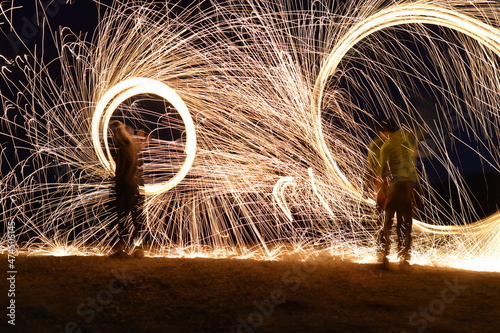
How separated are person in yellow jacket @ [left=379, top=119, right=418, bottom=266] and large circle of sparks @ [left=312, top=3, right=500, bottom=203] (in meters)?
1.14

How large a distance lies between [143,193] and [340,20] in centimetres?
397

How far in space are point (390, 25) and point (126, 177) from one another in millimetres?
4333

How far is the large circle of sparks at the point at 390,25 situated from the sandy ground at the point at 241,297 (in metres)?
2.49

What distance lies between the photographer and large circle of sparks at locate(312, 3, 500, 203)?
784 cm

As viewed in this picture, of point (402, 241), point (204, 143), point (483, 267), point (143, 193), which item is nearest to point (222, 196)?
point (204, 143)

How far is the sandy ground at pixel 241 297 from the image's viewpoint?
4492 millimetres

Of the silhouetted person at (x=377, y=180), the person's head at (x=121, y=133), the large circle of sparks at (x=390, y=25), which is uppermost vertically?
the large circle of sparks at (x=390, y=25)

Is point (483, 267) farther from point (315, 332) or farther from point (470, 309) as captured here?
point (315, 332)

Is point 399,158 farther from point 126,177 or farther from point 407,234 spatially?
point 126,177

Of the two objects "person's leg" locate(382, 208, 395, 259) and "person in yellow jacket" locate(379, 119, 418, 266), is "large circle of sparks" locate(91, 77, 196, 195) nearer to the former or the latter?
"person in yellow jacket" locate(379, 119, 418, 266)

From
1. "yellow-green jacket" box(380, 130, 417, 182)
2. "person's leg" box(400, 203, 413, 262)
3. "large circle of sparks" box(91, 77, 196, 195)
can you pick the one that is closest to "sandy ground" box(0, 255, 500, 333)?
"person's leg" box(400, 203, 413, 262)

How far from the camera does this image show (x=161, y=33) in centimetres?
905

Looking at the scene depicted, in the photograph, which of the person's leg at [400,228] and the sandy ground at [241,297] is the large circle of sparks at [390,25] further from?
the sandy ground at [241,297]

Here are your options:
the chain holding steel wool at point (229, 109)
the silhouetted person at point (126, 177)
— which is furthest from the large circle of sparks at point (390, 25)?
the silhouetted person at point (126, 177)
